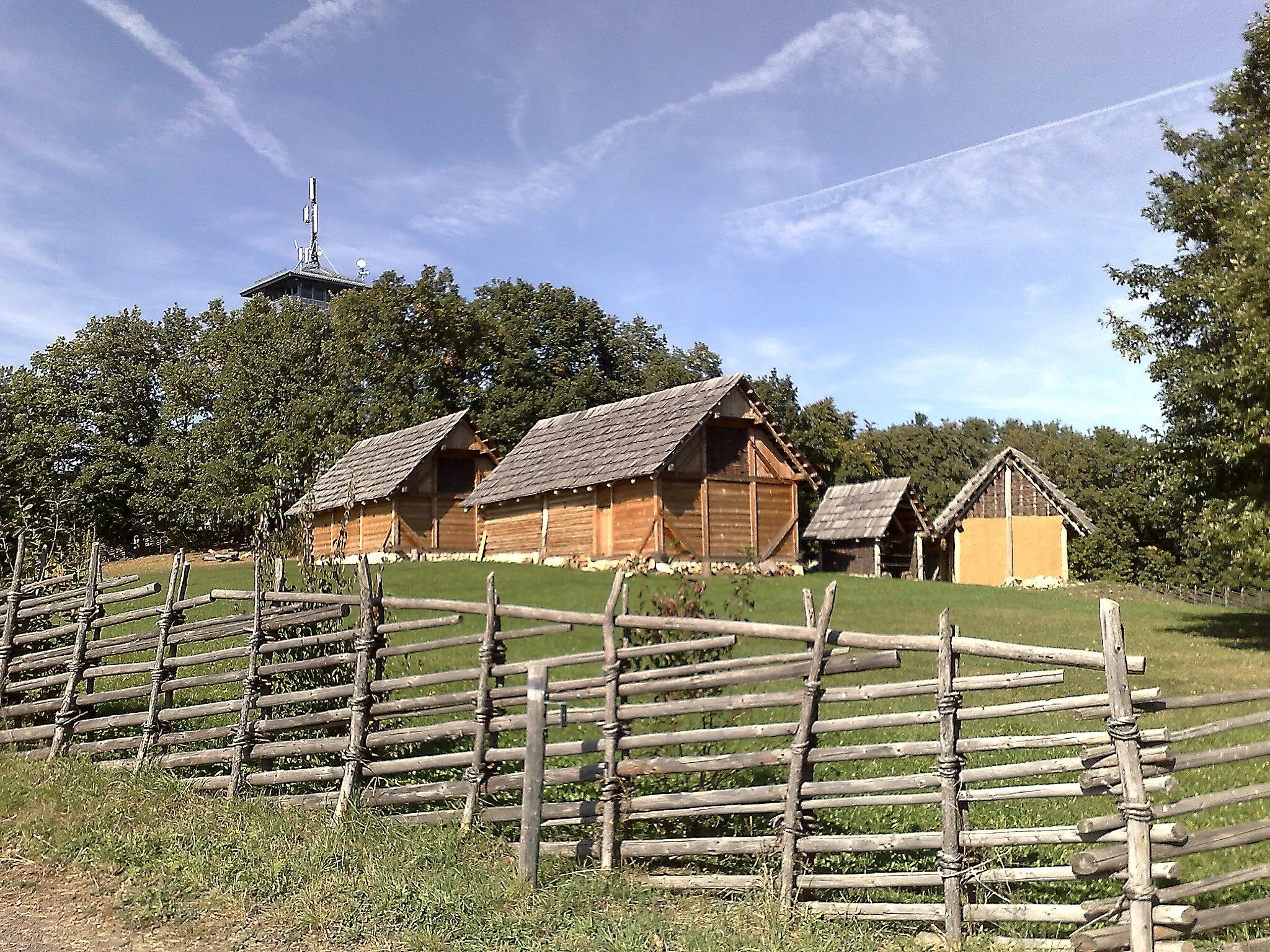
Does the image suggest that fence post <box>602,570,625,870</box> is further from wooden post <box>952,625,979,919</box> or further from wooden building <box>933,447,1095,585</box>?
wooden building <box>933,447,1095,585</box>

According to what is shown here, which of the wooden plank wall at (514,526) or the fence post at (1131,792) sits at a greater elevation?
the wooden plank wall at (514,526)

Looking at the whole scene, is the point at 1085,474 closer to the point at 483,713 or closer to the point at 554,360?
the point at 554,360

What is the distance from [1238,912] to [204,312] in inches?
2190

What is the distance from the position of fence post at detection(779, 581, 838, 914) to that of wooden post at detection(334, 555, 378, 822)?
10.9 ft

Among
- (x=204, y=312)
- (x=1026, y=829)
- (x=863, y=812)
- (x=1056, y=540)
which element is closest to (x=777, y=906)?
(x=1026, y=829)

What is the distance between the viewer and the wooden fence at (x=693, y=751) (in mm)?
5422

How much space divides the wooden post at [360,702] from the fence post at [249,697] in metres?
0.99

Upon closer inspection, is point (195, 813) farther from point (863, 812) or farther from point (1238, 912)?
point (1238, 912)

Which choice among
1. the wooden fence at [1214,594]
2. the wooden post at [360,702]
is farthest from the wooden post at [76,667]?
the wooden fence at [1214,594]

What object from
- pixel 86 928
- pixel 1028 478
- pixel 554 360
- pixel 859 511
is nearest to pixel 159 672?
pixel 86 928

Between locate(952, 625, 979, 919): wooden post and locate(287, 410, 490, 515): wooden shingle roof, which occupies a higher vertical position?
locate(287, 410, 490, 515): wooden shingle roof

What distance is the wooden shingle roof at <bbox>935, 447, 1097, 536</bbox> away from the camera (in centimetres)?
3697

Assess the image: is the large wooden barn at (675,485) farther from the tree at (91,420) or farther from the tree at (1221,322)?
the tree at (91,420)

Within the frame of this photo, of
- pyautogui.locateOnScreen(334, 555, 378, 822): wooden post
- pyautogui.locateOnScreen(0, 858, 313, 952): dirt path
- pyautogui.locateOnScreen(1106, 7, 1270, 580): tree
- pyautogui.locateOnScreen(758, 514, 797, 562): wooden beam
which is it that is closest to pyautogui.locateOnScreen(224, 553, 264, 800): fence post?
pyautogui.locateOnScreen(334, 555, 378, 822): wooden post
